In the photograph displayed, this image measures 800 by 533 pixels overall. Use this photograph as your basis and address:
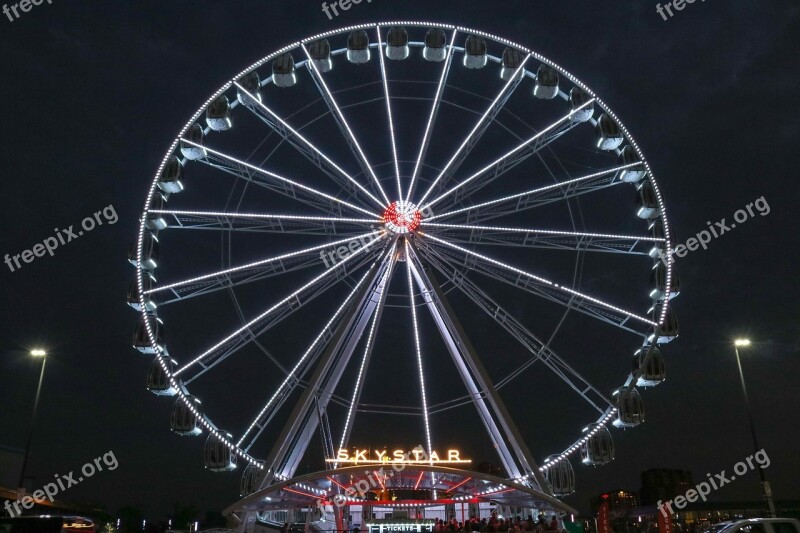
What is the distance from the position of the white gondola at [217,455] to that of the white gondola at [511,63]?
1531 centimetres

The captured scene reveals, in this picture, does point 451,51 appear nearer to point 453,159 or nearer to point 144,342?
point 453,159

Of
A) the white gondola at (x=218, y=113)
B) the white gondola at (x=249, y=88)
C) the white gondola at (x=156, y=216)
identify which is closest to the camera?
the white gondola at (x=156, y=216)

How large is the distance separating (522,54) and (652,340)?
34.9 ft

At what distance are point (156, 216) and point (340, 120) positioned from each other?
675 cm

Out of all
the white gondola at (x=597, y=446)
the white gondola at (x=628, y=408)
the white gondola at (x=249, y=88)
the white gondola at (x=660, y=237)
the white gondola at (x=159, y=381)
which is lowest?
the white gondola at (x=597, y=446)

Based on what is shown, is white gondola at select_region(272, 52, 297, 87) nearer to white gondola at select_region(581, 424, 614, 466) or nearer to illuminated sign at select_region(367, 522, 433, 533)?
white gondola at select_region(581, 424, 614, 466)

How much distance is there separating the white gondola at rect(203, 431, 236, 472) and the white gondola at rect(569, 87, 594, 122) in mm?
15445

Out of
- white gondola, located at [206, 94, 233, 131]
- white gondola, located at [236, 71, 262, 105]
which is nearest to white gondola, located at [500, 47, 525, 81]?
white gondola, located at [236, 71, 262, 105]

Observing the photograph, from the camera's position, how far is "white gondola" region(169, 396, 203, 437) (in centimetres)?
2161

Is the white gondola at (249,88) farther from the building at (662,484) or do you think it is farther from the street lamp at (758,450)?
the building at (662,484)

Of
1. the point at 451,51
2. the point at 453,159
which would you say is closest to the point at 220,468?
the point at 453,159

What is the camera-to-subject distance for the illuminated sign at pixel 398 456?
23516mm

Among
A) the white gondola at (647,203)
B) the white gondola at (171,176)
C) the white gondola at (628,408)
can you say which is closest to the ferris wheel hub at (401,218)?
the white gondola at (171,176)

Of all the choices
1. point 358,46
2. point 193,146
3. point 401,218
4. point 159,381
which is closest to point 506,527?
point 401,218
